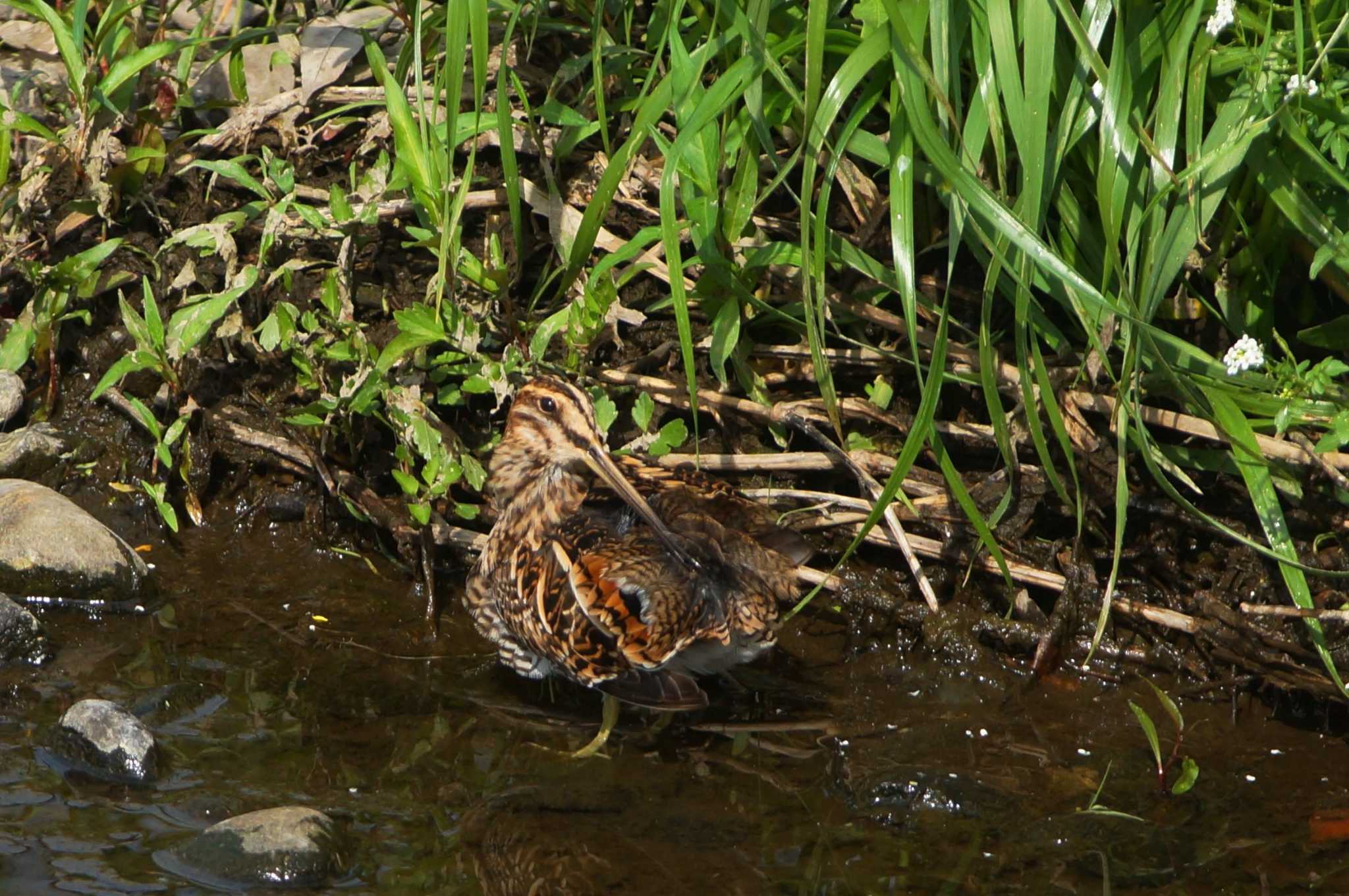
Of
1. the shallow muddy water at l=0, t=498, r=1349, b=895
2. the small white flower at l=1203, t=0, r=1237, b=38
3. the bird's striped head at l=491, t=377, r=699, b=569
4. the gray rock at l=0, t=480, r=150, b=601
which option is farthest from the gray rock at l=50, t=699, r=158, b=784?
the small white flower at l=1203, t=0, r=1237, b=38

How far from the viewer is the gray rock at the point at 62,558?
435 centimetres

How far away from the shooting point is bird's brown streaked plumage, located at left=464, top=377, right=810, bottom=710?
3746mm

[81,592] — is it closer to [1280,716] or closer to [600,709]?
[600,709]

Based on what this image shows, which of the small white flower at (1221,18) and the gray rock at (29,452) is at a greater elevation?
the small white flower at (1221,18)

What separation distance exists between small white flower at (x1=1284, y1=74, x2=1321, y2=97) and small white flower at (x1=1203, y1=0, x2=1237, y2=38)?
0.20 metres

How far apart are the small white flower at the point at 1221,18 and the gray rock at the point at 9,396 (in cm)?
381

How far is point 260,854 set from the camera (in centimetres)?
320

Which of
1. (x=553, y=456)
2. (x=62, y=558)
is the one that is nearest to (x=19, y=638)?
(x=62, y=558)

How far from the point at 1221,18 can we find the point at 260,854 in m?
2.89

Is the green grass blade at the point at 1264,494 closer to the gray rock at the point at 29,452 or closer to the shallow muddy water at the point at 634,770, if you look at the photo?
the shallow muddy water at the point at 634,770

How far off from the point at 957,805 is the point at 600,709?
104 centimetres

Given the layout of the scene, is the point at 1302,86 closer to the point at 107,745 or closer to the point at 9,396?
the point at 107,745

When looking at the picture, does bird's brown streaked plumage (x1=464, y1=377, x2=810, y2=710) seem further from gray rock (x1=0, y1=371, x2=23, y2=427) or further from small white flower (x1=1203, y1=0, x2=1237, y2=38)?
gray rock (x1=0, y1=371, x2=23, y2=427)

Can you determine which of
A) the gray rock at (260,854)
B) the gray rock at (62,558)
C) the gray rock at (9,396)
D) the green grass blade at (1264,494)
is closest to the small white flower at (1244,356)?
the green grass blade at (1264,494)
